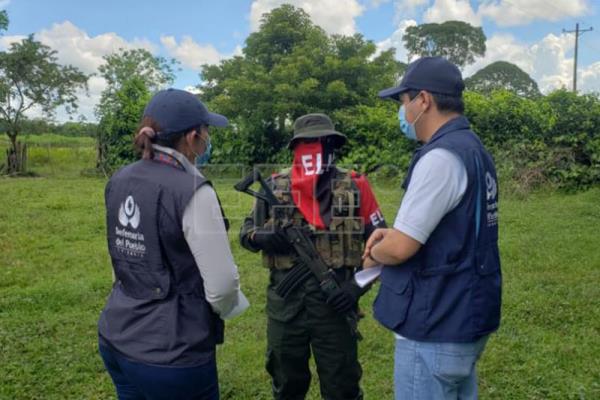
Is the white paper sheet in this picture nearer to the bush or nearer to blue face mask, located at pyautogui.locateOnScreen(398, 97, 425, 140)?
blue face mask, located at pyautogui.locateOnScreen(398, 97, 425, 140)

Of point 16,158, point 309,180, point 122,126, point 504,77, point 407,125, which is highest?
point 504,77

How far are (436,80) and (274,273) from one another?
1260 mm

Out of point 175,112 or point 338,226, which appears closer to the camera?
point 175,112

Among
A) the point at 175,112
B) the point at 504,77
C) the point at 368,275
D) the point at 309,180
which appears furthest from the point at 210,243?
the point at 504,77

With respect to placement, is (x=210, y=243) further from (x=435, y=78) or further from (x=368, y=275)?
(x=435, y=78)

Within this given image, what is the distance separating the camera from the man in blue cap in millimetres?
1783

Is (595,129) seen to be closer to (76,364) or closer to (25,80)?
(76,364)

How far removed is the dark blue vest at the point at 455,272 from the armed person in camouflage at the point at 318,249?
0.68 metres

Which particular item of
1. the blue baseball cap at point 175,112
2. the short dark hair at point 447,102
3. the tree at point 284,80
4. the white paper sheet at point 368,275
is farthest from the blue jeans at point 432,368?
the tree at point 284,80

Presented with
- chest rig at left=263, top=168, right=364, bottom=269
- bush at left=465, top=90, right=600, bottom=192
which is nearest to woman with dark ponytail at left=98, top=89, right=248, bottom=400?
chest rig at left=263, top=168, right=364, bottom=269

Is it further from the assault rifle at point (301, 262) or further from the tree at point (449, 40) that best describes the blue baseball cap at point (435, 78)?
the tree at point (449, 40)

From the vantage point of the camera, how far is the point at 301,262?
260 cm

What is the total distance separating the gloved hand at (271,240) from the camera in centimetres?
259

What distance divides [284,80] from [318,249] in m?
12.0
